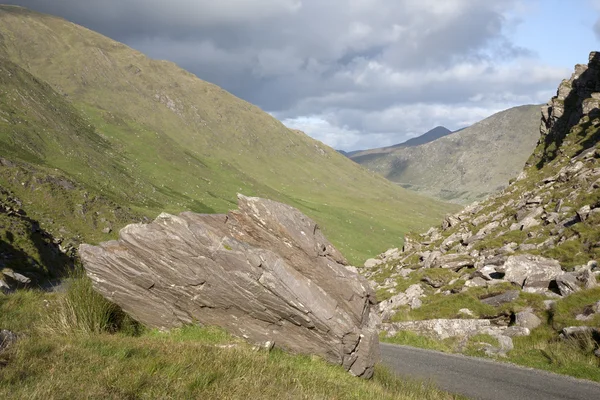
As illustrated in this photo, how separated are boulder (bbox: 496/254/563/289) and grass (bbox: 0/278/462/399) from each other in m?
16.6

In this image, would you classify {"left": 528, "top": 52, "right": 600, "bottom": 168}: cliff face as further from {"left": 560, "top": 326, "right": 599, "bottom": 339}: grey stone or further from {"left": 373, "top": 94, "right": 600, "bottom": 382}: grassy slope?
{"left": 560, "top": 326, "right": 599, "bottom": 339}: grey stone

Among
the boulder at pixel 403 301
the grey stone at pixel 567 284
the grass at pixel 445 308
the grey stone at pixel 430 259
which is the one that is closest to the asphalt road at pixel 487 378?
the grass at pixel 445 308

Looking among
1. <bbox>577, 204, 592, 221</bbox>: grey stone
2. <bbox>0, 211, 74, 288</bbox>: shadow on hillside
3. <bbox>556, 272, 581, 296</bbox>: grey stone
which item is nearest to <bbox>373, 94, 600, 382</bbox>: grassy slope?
<bbox>577, 204, 592, 221</bbox>: grey stone

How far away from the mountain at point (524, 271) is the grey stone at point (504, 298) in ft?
0.24

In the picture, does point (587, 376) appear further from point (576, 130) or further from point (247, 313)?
point (576, 130)

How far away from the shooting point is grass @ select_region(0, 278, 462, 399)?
27.7 feet

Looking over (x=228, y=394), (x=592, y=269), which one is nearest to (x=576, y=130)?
(x=592, y=269)

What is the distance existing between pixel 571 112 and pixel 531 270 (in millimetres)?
49532

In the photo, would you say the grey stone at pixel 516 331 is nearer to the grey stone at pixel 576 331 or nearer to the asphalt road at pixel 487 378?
the grey stone at pixel 576 331

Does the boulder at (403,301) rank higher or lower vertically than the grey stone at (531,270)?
lower

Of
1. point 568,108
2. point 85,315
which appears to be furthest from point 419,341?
point 568,108

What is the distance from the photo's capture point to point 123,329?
14.8 meters

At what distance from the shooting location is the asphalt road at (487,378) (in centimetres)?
1602

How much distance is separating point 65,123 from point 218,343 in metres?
152
